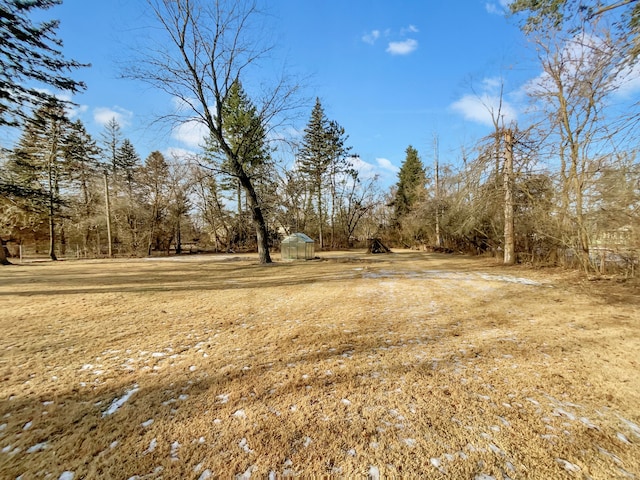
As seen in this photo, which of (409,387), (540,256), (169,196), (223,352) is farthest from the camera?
(169,196)

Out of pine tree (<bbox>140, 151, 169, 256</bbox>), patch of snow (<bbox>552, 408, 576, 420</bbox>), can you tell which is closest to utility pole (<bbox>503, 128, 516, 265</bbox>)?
patch of snow (<bbox>552, 408, 576, 420</bbox>)

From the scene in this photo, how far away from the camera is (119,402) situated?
7.24 ft

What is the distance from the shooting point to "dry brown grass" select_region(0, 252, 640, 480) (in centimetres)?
161

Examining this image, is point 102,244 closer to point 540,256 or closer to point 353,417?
point 353,417

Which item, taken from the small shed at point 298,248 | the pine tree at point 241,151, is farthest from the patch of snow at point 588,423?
the pine tree at point 241,151

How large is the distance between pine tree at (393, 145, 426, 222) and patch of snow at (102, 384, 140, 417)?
1030 inches

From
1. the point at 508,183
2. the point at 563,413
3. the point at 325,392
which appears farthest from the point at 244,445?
the point at 508,183

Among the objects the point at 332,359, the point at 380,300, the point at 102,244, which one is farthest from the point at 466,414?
the point at 102,244

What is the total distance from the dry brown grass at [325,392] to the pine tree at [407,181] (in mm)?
23383

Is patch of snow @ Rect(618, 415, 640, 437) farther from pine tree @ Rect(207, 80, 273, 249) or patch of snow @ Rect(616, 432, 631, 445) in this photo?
pine tree @ Rect(207, 80, 273, 249)

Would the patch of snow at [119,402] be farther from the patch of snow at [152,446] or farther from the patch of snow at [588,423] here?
the patch of snow at [588,423]

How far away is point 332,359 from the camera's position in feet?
9.53

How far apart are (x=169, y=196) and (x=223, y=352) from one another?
22099mm

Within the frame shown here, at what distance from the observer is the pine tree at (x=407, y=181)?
27.2 m
